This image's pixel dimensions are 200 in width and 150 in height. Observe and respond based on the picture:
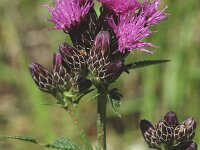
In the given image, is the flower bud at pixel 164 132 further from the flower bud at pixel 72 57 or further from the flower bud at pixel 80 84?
the flower bud at pixel 72 57

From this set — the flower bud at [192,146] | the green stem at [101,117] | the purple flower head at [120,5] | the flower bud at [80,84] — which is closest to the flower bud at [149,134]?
the flower bud at [192,146]

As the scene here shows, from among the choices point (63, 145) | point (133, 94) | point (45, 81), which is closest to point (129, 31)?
point (45, 81)

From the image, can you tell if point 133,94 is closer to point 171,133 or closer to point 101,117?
point 171,133

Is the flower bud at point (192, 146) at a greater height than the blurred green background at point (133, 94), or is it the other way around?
the flower bud at point (192, 146)

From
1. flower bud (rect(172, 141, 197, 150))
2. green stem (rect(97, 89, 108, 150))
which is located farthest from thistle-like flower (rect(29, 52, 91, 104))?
flower bud (rect(172, 141, 197, 150))

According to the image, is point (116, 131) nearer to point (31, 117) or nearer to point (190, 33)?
point (31, 117)

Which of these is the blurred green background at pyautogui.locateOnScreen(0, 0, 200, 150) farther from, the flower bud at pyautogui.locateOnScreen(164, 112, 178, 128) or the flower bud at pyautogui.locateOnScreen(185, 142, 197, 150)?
the flower bud at pyautogui.locateOnScreen(185, 142, 197, 150)

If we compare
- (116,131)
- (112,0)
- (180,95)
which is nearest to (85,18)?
(112,0)
